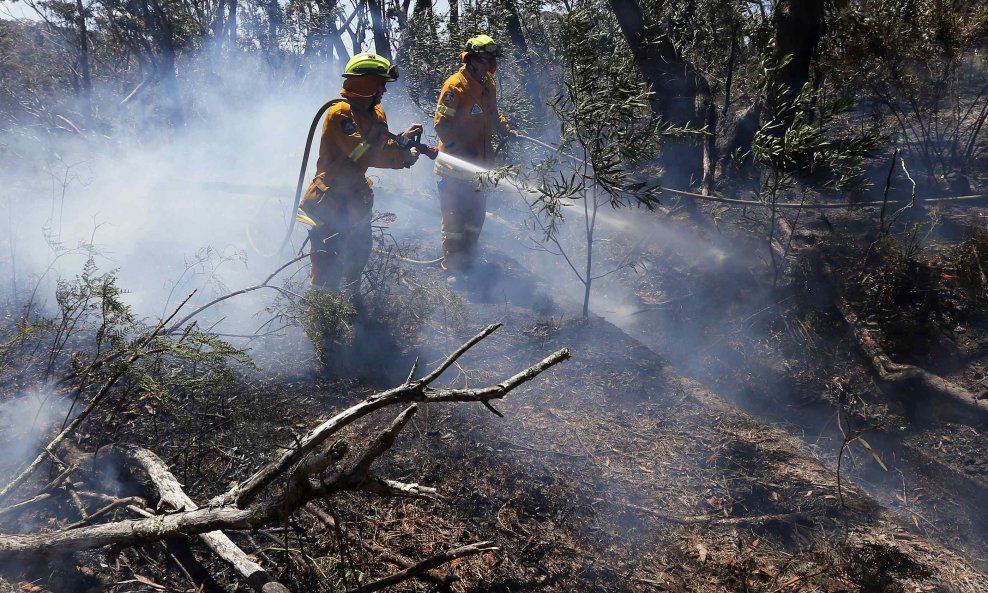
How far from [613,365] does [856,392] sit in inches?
87.1

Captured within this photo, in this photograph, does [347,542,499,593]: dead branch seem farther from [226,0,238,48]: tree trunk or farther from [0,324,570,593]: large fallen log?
[226,0,238,48]: tree trunk

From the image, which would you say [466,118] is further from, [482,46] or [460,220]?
[460,220]

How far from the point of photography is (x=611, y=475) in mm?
3680

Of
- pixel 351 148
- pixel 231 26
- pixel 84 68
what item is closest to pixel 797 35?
pixel 351 148

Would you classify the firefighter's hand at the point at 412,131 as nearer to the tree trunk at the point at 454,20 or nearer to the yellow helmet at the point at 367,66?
the yellow helmet at the point at 367,66

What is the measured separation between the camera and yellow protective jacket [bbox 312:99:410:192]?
473 centimetres

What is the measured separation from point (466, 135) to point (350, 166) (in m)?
1.58

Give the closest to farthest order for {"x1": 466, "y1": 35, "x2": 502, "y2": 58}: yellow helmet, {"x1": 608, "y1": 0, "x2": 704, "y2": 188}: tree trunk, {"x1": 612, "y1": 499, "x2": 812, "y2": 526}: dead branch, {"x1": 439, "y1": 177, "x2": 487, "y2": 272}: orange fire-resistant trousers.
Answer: {"x1": 612, "y1": 499, "x2": 812, "y2": 526}: dead branch < {"x1": 466, "y1": 35, "x2": 502, "y2": 58}: yellow helmet < {"x1": 439, "y1": 177, "x2": 487, "y2": 272}: orange fire-resistant trousers < {"x1": 608, "y1": 0, "x2": 704, "y2": 188}: tree trunk

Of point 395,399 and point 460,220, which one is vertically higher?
point 460,220

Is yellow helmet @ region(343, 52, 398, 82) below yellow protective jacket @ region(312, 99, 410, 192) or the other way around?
the other way around

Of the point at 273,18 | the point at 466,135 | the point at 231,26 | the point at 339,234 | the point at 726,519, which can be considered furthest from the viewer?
the point at 273,18

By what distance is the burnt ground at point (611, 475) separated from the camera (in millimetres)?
2873

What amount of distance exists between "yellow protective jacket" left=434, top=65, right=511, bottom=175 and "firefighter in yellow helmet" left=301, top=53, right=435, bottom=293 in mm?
810

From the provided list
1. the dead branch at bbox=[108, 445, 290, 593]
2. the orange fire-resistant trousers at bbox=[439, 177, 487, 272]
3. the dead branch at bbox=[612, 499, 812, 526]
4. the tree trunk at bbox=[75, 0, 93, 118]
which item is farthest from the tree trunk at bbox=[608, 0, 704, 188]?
the tree trunk at bbox=[75, 0, 93, 118]
